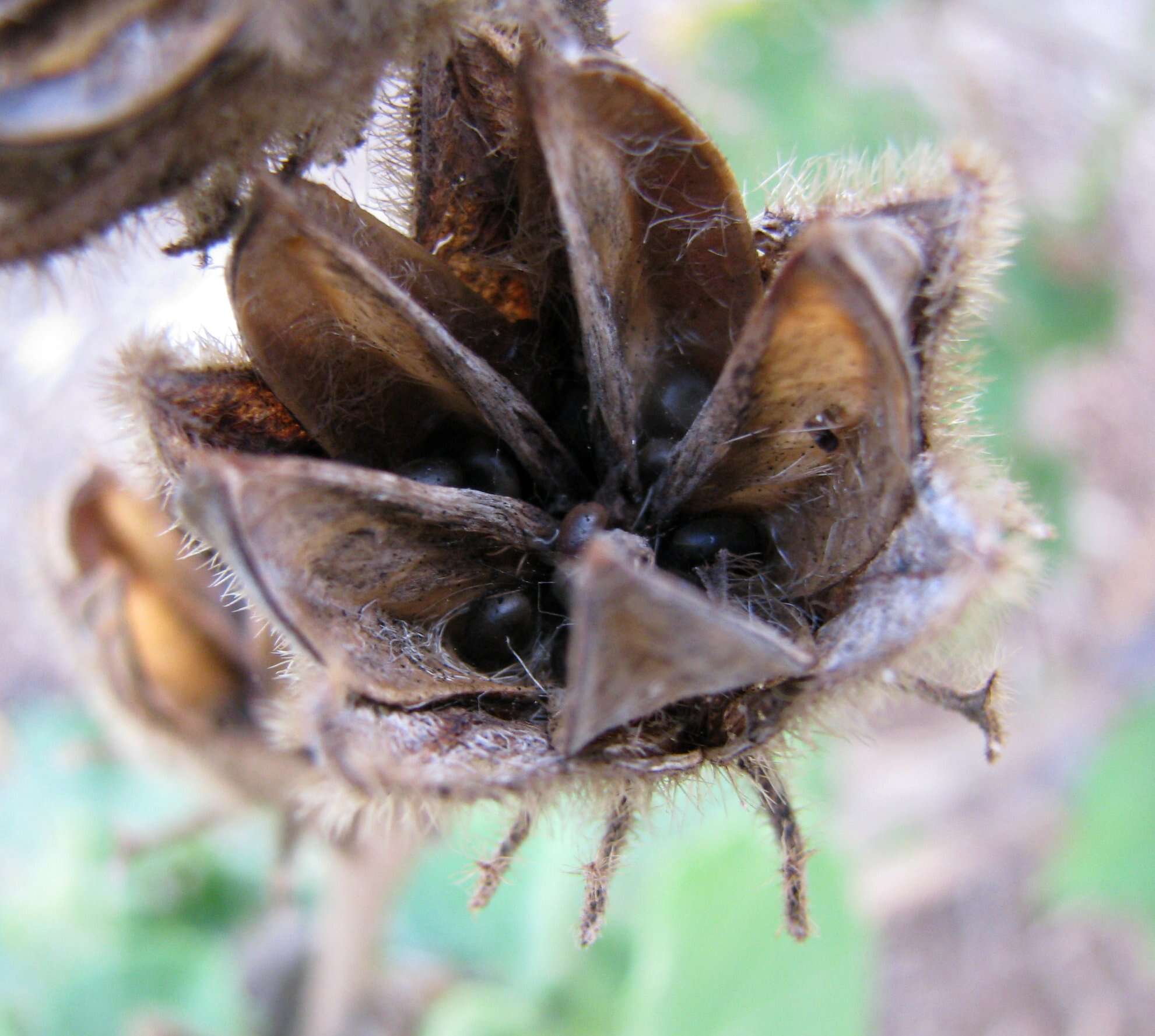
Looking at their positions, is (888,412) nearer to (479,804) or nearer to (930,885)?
(479,804)

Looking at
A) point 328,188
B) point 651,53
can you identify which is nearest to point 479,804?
point 328,188

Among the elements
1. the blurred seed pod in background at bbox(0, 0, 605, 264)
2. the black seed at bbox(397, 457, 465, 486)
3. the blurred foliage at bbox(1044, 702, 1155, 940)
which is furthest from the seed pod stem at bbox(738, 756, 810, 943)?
the blurred foliage at bbox(1044, 702, 1155, 940)

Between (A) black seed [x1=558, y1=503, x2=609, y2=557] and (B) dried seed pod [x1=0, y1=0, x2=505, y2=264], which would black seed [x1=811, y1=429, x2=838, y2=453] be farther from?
(B) dried seed pod [x1=0, y1=0, x2=505, y2=264]

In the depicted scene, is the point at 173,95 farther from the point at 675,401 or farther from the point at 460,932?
the point at 460,932

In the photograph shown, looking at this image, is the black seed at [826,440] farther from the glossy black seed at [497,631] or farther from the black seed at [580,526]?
the glossy black seed at [497,631]

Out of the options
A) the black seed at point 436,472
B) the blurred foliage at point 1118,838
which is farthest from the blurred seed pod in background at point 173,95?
the blurred foliage at point 1118,838

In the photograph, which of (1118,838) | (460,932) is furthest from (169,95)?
(1118,838)

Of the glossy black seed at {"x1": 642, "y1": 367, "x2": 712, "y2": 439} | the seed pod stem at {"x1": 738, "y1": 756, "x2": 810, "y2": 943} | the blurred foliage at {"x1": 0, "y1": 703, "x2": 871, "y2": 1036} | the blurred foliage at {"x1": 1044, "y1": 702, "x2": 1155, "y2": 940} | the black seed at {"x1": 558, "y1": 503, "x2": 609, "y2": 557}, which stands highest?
the glossy black seed at {"x1": 642, "y1": 367, "x2": 712, "y2": 439}
